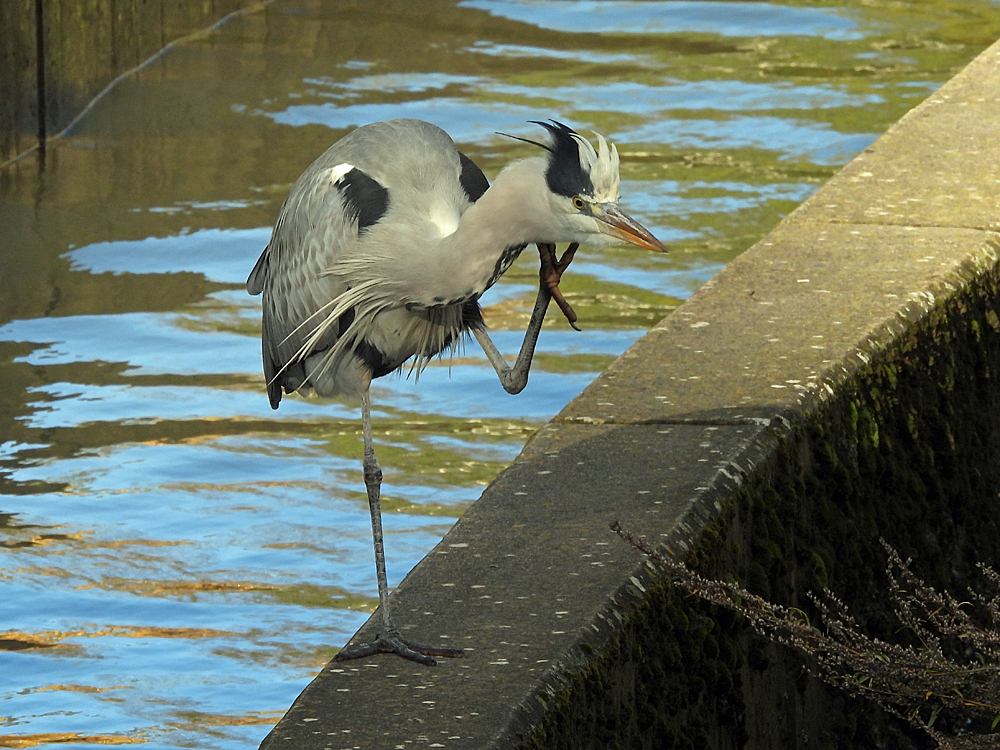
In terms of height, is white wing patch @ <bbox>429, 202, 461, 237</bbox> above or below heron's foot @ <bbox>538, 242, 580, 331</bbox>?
above

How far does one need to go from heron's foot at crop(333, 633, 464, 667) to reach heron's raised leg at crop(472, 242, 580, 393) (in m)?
0.82

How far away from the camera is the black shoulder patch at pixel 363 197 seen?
13.7 ft

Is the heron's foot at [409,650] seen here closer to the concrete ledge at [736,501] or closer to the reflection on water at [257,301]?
the concrete ledge at [736,501]

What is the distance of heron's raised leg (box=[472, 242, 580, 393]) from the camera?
13.4 ft

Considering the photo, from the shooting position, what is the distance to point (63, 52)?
10078 millimetres

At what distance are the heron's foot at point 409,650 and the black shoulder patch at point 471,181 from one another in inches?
45.0

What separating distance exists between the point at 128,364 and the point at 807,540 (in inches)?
146

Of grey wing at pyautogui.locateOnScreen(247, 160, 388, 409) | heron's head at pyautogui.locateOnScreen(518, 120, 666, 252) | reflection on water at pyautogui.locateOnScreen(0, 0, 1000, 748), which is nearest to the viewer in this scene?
heron's head at pyautogui.locateOnScreen(518, 120, 666, 252)

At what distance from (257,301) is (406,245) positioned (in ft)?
12.9

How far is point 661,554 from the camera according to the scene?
12.4 ft

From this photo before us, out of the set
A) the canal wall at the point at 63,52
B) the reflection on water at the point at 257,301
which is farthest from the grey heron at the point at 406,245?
the canal wall at the point at 63,52

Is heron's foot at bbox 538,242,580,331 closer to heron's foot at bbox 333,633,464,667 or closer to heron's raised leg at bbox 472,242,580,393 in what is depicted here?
heron's raised leg at bbox 472,242,580,393

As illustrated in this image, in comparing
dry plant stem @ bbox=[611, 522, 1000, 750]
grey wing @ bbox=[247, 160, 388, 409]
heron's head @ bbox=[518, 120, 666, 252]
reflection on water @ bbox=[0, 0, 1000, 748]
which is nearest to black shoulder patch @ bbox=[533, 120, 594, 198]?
heron's head @ bbox=[518, 120, 666, 252]

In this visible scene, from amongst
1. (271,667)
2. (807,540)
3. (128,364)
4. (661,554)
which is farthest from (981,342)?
(128,364)
